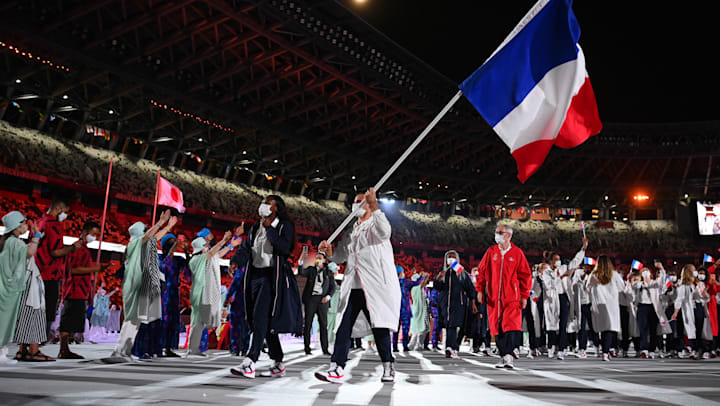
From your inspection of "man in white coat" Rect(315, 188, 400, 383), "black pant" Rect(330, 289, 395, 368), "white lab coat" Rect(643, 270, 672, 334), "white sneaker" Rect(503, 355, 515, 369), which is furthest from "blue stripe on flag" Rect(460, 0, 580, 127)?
"white lab coat" Rect(643, 270, 672, 334)

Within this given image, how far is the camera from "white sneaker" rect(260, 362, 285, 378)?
210 inches

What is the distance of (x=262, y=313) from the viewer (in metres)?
5.23

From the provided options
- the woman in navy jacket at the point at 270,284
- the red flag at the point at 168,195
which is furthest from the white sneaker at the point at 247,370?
the red flag at the point at 168,195

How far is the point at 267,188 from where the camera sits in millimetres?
33875

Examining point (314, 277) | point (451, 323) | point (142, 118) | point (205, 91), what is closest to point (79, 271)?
point (314, 277)

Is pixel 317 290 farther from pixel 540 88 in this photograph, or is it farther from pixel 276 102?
pixel 276 102

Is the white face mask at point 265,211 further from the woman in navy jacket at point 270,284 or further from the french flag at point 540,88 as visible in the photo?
the french flag at point 540,88

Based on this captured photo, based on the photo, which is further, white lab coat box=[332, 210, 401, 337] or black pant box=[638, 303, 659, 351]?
black pant box=[638, 303, 659, 351]

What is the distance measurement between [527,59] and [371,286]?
3.21 m

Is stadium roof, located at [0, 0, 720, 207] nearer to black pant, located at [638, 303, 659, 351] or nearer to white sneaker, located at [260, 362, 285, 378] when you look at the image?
black pant, located at [638, 303, 659, 351]

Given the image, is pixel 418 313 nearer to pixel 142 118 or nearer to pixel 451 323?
pixel 451 323

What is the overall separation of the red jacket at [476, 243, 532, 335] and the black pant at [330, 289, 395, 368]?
2.63 metres

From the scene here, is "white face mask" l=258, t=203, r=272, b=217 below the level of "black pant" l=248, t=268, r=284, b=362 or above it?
above

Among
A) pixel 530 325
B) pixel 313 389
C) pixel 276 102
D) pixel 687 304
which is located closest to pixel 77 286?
pixel 313 389
